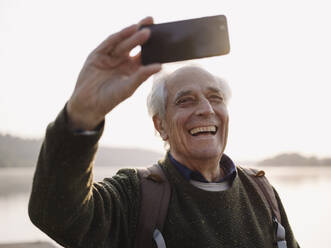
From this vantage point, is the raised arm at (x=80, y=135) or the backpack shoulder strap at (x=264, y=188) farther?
the backpack shoulder strap at (x=264, y=188)

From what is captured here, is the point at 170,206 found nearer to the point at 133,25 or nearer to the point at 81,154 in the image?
the point at 81,154

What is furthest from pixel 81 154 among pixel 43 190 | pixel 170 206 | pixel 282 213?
pixel 282 213

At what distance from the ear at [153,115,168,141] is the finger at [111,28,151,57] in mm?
1296

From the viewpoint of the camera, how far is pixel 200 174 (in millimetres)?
2330

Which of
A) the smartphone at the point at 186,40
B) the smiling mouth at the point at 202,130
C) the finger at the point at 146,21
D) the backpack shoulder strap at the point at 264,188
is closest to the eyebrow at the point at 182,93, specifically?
the smiling mouth at the point at 202,130

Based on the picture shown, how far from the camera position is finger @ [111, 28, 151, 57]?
136cm

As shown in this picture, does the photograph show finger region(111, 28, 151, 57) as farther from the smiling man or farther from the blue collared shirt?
the blue collared shirt

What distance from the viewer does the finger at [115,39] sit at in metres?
1.36

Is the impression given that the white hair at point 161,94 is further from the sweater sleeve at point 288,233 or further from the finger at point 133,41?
the finger at point 133,41

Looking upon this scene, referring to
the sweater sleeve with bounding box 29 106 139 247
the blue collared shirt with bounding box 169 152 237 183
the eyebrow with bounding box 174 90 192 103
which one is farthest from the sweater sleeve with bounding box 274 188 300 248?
the sweater sleeve with bounding box 29 106 139 247

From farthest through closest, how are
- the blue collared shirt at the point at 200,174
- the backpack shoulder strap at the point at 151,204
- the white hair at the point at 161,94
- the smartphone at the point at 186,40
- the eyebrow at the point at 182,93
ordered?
the white hair at the point at 161,94
the eyebrow at the point at 182,93
the blue collared shirt at the point at 200,174
the backpack shoulder strap at the point at 151,204
the smartphone at the point at 186,40

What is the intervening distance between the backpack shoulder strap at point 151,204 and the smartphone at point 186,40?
873 millimetres

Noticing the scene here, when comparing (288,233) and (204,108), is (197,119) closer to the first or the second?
(204,108)

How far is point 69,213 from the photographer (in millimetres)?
1433
